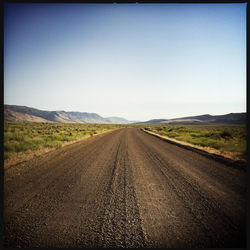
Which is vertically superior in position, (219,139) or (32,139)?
(32,139)

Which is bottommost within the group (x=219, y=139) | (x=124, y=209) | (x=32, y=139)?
(x=124, y=209)

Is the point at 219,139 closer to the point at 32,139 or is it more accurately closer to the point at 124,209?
the point at 124,209

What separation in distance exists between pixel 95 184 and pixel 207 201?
296cm

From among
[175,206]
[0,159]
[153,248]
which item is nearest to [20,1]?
[0,159]

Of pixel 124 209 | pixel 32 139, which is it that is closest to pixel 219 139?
pixel 124 209

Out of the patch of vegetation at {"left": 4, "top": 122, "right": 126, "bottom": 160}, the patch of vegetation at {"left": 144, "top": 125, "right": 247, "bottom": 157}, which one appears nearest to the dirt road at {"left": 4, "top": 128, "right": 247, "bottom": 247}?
the patch of vegetation at {"left": 4, "top": 122, "right": 126, "bottom": 160}

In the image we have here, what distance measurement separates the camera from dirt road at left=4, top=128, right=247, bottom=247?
7.15 feet

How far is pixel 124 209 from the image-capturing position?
9.40ft

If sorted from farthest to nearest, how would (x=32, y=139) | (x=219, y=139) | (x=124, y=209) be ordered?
(x=219, y=139), (x=32, y=139), (x=124, y=209)

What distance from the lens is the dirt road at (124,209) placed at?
A: 2.18 metres

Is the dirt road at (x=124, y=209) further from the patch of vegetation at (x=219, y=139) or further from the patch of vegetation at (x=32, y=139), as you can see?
the patch of vegetation at (x=219, y=139)

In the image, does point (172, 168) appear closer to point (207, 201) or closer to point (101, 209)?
point (207, 201)

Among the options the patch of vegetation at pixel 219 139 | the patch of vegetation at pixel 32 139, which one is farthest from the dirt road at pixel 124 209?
the patch of vegetation at pixel 219 139

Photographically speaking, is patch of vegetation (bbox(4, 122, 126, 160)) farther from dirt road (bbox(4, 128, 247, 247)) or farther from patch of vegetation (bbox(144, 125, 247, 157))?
patch of vegetation (bbox(144, 125, 247, 157))
